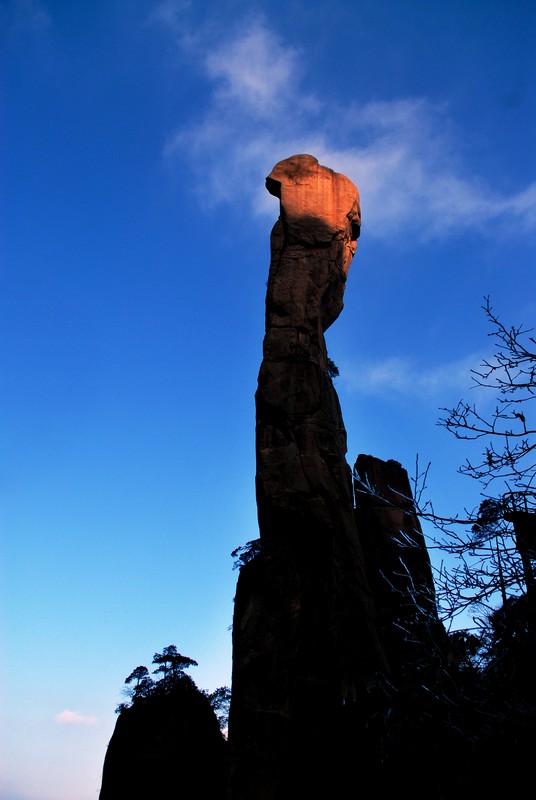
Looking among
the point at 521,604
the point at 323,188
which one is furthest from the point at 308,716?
the point at 323,188

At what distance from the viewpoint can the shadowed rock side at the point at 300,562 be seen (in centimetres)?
1159

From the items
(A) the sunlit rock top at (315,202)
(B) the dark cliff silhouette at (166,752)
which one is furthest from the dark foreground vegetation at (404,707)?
(A) the sunlit rock top at (315,202)

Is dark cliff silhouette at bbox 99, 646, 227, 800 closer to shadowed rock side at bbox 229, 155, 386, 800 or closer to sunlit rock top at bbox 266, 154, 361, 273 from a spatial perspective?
shadowed rock side at bbox 229, 155, 386, 800

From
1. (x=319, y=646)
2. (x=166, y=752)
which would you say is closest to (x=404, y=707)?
(x=319, y=646)

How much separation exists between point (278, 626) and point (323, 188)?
42.2ft

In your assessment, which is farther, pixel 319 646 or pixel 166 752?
pixel 166 752

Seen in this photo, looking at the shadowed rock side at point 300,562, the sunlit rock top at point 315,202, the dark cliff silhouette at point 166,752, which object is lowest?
the dark cliff silhouette at point 166,752

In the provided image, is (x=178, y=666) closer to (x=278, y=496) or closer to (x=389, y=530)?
(x=389, y=530)

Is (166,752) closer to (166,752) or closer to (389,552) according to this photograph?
(166,752)

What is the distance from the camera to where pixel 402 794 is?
34.4 feet

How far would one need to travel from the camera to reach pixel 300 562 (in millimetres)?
13812

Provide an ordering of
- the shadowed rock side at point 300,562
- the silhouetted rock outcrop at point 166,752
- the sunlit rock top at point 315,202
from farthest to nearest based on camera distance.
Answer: the sunlit rock top at point 315,202 < the silhouetted rock outcrop at point 166,752 < the shadowed rock side at point 300,562

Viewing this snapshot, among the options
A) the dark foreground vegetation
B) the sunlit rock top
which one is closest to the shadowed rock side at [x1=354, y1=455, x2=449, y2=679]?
the dark foreground vegetation

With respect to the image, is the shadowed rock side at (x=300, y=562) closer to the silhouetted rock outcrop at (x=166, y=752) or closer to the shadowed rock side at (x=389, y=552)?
the shadowed rock side at (x=389, y=552)
